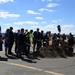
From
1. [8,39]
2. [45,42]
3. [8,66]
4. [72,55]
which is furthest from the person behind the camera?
[45,42]

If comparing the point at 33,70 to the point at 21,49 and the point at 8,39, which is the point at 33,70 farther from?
the point at 8,39

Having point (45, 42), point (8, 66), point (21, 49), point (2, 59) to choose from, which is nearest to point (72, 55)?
point (45, 42)

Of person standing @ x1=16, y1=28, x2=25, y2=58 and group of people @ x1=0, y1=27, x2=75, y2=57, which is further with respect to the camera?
group of people @ x1=0, y1=27, x2=75, y2=57

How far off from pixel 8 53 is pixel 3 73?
803 centimetres

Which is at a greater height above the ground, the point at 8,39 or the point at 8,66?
the point at 8,39

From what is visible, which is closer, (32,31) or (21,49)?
(21,49)

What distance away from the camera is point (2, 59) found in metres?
17.0

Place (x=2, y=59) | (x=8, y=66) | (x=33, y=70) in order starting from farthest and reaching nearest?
(x=2, y=59) → (x=8, y=66) → (x=33, y=70)

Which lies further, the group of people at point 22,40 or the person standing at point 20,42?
the group of people at point 22,40

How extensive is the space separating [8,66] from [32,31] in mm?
7820

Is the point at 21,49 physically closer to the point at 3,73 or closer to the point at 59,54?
the point at 59,54

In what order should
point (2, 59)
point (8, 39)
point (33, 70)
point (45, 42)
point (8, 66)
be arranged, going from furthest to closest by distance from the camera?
point (45, 42), point (8, 39), point (2, 59), point (8, 66), point (33, 70)

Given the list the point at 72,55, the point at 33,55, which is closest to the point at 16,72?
the point at 33,55

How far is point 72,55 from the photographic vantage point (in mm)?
21391
